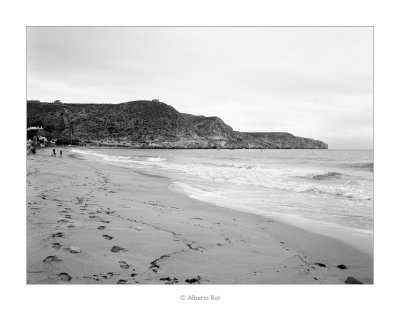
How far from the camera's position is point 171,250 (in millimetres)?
2975

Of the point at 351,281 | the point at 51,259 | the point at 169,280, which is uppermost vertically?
the point at 51,259

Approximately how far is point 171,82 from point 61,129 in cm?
7060

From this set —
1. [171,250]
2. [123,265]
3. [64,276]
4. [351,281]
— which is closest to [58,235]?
[64,276]

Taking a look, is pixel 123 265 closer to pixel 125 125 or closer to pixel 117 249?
pixel 117 249

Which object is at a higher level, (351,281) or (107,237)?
(107,237)

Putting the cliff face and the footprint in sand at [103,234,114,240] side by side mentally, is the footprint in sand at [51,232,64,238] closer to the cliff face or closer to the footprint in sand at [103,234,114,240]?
the footprint in sand at [103,234,114,240]

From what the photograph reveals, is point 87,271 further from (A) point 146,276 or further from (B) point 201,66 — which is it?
(B) point 201,66

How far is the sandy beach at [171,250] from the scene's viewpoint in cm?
255

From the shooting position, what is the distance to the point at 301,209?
17.7ft

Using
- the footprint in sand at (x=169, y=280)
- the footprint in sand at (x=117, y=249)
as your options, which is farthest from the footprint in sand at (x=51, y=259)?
the footprint in sand at (x=169, y=280)

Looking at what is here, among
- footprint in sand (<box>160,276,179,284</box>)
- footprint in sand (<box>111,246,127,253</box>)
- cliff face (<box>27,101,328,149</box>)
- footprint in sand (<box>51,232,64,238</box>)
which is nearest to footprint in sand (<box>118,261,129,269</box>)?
footprint in sand (<box>111,246,127,253</box>)

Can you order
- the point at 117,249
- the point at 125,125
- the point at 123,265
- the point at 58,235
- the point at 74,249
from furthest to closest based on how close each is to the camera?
the point at 125,125 → the point at 58,235 → the point at 117,249 → the point at 74,249 → the point at 123,265

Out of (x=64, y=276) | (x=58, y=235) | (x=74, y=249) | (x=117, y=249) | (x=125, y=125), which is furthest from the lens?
(x=125, y=125)

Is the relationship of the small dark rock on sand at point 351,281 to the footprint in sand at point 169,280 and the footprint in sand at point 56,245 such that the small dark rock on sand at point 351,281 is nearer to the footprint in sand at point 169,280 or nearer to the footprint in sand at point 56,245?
the footprint in sand at point 169,280
